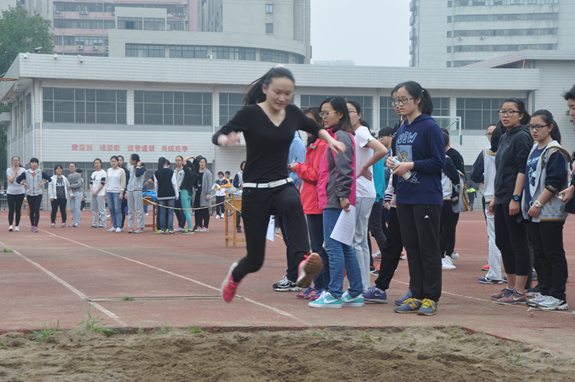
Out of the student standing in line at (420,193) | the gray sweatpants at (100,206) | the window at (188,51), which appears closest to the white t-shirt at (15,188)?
the gray sweatpants at (100,206)

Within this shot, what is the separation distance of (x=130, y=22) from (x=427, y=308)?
319 ft

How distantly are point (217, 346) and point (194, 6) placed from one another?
400 ft

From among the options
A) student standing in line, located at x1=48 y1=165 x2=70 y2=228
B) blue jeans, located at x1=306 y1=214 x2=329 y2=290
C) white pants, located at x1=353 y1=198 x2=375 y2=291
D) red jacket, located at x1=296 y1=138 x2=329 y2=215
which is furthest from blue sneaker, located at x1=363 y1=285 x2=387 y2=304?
student standing in line, located at x1=48 y1=165 x2=70 y2=228

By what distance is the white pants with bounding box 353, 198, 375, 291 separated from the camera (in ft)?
22.6

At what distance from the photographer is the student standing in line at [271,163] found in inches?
195

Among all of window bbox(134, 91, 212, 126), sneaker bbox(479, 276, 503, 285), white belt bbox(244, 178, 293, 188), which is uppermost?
window bbox(134, 91, 212, 126)

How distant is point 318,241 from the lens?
6926 millimetres

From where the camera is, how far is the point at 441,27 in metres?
124

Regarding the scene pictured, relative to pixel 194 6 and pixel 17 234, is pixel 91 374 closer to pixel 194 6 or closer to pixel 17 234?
pixel 17 234

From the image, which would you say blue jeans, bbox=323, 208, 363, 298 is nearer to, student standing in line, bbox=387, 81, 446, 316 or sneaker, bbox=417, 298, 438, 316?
student standing in line, bbox=387, 81, 446, 316

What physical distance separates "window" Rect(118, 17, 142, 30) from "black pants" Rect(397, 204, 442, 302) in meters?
95.6

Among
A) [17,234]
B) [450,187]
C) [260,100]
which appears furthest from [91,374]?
[17,234]

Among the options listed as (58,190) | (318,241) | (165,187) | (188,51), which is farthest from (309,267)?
(188,51)

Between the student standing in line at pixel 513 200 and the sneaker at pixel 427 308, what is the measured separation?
1195 millimetres
